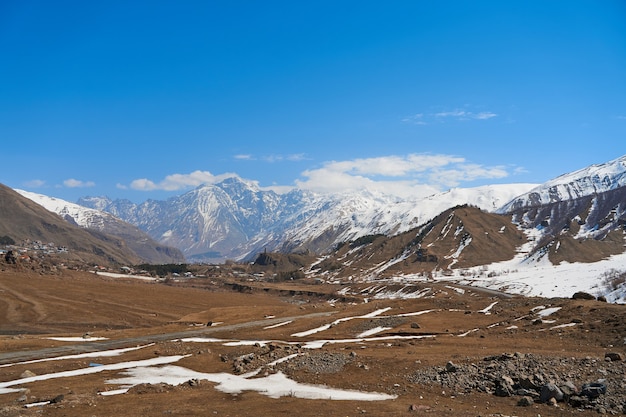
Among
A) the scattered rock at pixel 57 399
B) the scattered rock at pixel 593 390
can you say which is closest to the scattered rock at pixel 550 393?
the scattered rock at pixel 593 390

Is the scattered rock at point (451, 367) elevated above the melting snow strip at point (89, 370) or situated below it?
above

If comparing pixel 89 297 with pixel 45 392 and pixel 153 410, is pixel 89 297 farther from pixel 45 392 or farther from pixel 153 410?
pixel 153 410

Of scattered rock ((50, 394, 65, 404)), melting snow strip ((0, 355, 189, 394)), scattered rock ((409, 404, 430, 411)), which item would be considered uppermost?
scattered rock ((409, 404, 430, 411))

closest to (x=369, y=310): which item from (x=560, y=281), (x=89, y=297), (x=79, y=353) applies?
(x=79, y=353)

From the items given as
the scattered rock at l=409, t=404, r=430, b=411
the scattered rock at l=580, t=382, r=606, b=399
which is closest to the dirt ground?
the scattered rock at l=409, t=404, r=430, b=411

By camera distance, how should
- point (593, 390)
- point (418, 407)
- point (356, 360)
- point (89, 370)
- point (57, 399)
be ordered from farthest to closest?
point (89, 370)
point (356, 360)
point (57, 399)
point (418, 407)
point (593, 390)

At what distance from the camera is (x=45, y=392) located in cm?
3544

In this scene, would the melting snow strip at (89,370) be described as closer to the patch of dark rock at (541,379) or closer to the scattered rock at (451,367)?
the patch of dark rock at (541,379)

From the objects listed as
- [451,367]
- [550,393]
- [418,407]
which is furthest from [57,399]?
[550,393]

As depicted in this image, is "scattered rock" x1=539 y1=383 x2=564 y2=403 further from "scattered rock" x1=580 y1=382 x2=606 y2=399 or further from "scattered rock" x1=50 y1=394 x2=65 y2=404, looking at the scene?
"scattered rock" x1=50 y1=394 x2=65 y2=404

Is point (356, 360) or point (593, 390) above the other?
point (593, 390)

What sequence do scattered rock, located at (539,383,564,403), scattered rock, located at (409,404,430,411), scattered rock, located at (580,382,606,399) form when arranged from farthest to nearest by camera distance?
scattered rock, located at (539,383,564,403)
scattered rock, located at (409,404,430,411)
scattered rock, located at (580,382,606,399)

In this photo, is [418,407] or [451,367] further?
[451,367]

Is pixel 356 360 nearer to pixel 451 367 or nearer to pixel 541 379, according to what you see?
pixel 451 367
